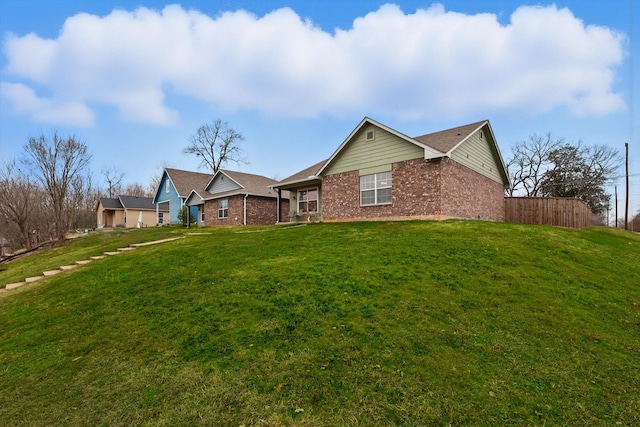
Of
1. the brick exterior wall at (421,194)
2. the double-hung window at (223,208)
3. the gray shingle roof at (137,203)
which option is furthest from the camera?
the gray shingle roof at (137,203)

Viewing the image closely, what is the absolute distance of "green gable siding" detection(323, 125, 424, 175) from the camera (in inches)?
582

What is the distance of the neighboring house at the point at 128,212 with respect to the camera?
3662 centimetres

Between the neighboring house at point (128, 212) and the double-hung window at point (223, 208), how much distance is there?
1351 cm

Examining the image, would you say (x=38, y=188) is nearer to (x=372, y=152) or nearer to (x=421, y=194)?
(x=372, y=152)

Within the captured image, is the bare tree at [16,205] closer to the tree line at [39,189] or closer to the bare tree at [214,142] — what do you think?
the tree line at [39,189]

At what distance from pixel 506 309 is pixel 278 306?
3937 mm

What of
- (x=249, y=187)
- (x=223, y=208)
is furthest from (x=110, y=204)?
(x=249, y=187)

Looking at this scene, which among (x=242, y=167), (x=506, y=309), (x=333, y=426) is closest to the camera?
(x=333, y=426)

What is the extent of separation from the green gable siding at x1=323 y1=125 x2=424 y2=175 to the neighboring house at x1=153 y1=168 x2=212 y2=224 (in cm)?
2039

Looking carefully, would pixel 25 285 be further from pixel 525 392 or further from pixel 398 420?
pixel 525 392

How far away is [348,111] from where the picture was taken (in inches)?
955

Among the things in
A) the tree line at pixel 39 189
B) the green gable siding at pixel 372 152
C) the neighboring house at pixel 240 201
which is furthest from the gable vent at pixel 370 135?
the tree line at pixel 39 189

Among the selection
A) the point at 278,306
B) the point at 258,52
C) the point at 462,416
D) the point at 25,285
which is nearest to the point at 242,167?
the point at 258,52

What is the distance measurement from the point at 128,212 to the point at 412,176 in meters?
35.3
